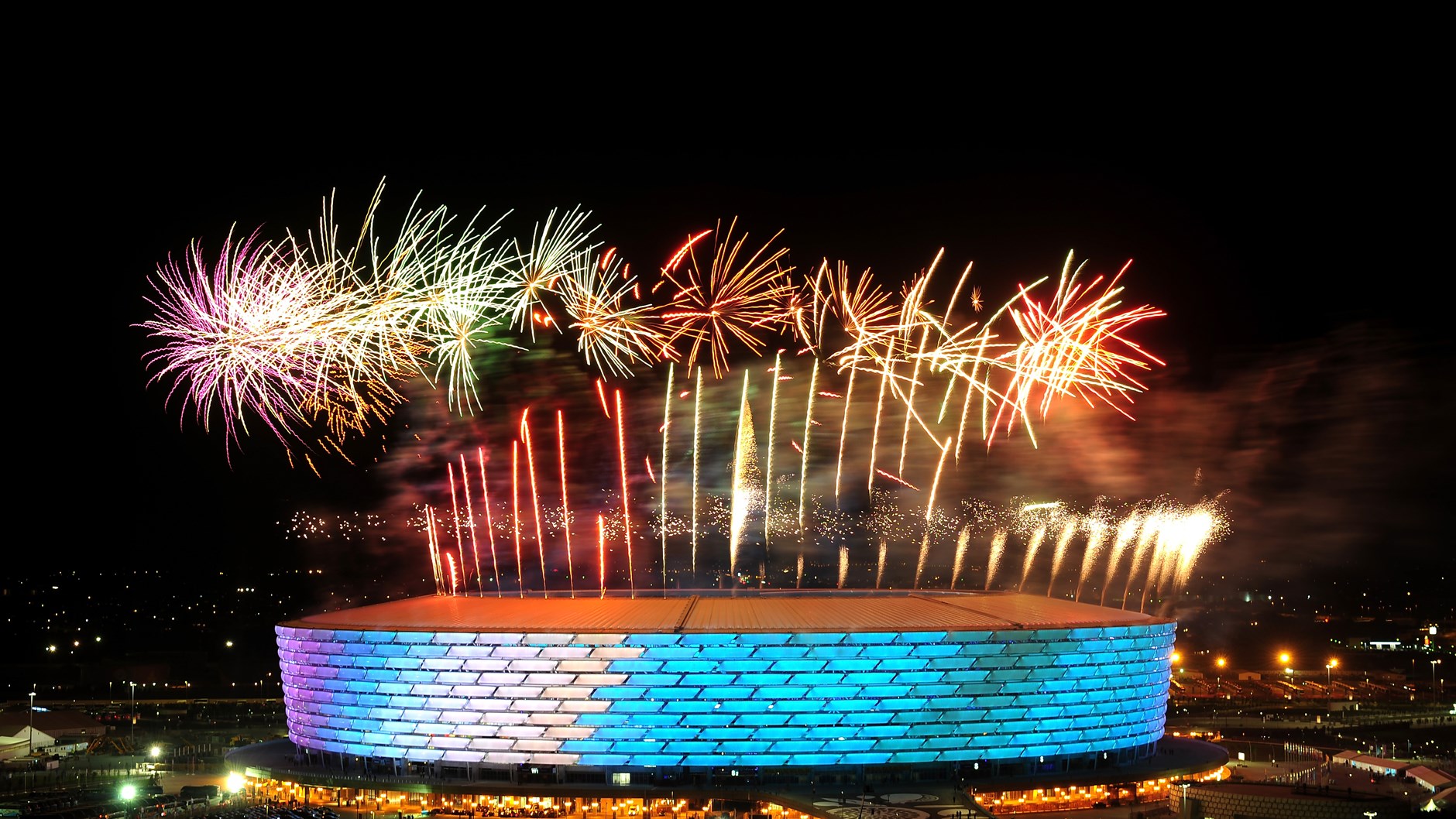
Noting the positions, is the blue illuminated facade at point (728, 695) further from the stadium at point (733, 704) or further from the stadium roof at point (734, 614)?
the stadium roof at point (734, 614)

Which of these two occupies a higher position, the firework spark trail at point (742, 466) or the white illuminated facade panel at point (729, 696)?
the firework spark trail at point (742, 466)

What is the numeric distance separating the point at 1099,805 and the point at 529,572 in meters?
57.2

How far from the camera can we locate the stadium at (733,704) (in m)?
48.4

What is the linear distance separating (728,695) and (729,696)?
0.13 ft

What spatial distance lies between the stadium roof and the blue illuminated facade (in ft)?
1.74

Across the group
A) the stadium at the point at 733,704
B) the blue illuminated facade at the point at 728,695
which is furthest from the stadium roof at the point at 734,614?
the blue illuminated facade at the point at 728,695

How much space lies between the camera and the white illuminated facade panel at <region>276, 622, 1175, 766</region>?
159 feet

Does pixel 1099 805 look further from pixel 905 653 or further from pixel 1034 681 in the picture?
pixel 905 653

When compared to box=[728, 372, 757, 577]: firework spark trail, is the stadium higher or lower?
lower

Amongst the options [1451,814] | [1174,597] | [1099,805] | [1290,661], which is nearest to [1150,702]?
[1099,805]

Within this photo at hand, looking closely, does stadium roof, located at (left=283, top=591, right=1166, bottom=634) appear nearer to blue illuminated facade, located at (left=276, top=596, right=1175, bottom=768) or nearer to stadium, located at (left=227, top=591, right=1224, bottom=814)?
stadium, located at (left=227, top=591, right=1224, bottom=814)

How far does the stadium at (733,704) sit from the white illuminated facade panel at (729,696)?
0.06 meters

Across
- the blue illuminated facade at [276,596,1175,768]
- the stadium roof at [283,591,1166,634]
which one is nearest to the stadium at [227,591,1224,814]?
the blue illuminated facade at [276,596,1175,768]

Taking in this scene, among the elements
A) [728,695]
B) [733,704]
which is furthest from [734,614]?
[733,704]
